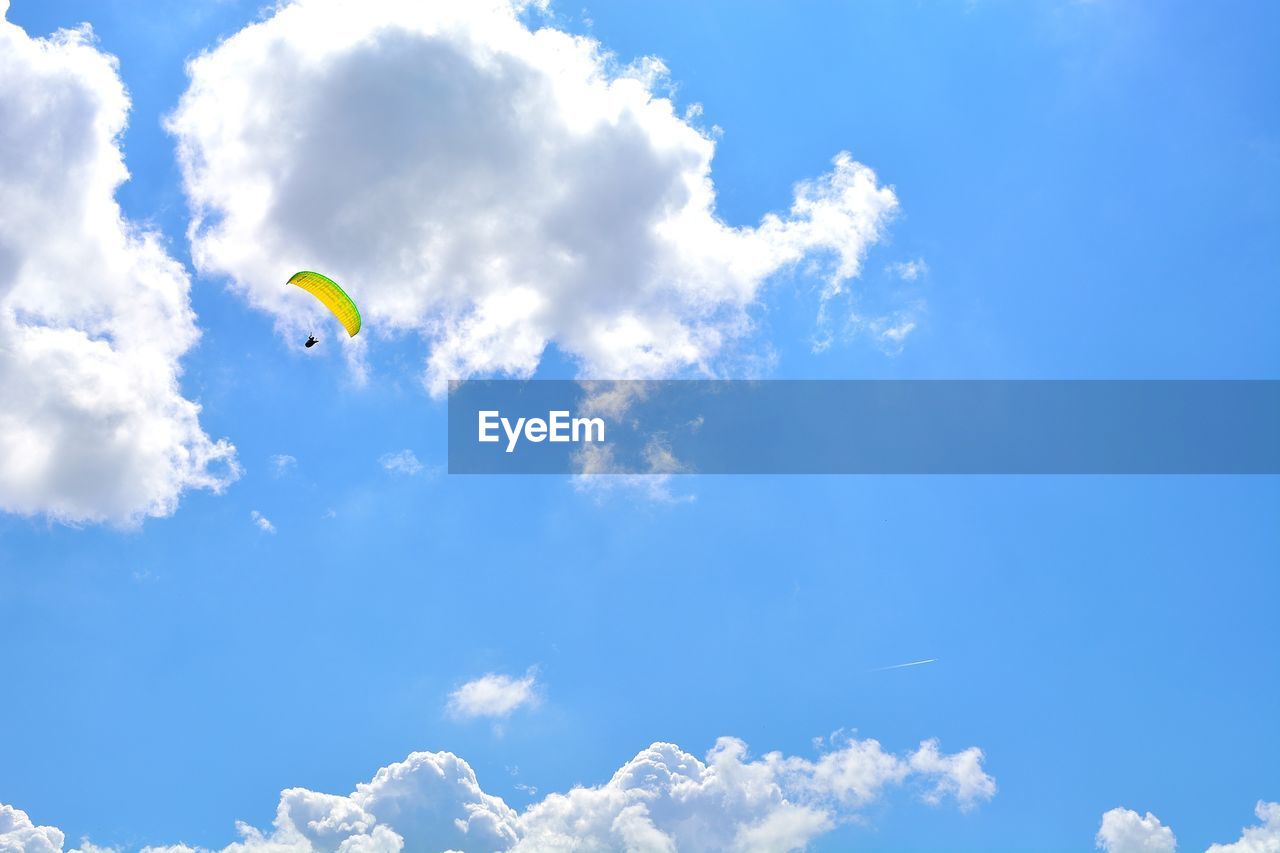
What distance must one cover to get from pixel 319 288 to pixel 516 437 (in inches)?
1254

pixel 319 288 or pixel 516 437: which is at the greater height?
pixel 319 288

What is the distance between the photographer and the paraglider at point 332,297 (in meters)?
127

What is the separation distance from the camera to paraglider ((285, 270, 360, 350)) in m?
127

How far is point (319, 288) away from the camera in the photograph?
128 meters

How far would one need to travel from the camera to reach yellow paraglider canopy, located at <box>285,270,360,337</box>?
416 feet

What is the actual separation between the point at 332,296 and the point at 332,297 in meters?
0.16

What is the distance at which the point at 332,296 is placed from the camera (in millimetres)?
128500

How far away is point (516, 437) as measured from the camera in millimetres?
112688

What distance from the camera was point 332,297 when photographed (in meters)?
129

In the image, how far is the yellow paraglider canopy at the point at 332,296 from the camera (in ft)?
416

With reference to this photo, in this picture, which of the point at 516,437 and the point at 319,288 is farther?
the point at 319,288
